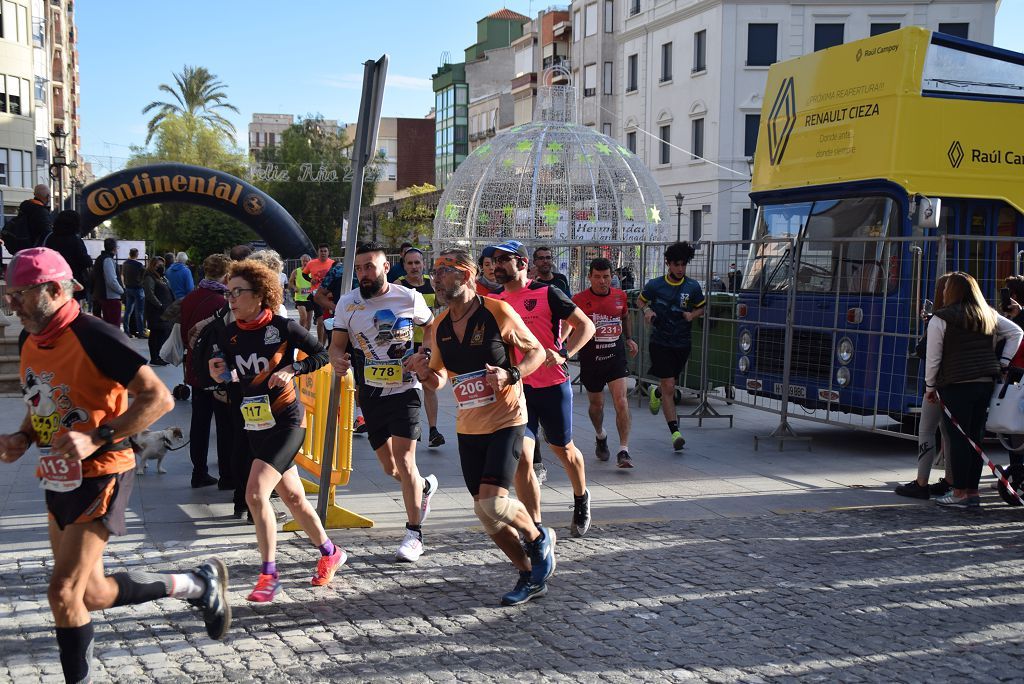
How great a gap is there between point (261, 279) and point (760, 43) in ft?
133

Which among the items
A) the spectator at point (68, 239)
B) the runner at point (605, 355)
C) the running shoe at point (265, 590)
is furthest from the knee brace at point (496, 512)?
the spectator at point (68, 239)

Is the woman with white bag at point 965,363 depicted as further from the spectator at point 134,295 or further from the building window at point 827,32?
the building window at point 827,32

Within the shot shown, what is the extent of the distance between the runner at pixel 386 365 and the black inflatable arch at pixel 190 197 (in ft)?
57.4

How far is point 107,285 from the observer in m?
17.3

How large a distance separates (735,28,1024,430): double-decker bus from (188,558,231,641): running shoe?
6985 millimetres

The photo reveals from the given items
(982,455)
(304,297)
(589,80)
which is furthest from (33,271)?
(589,80)

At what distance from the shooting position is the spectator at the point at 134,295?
21234 mm

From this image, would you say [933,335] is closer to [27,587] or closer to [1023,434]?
[1023,434]

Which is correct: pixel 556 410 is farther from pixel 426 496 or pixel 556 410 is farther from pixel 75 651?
pixel 75 651

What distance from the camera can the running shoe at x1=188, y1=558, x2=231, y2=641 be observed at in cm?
461

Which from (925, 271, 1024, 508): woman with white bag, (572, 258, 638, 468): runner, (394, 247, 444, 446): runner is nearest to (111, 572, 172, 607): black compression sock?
(394, 247, 444, 446): runner

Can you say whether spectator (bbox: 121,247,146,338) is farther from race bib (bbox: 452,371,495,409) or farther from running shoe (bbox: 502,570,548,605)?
running shoe (bbox: 502,570,548,605)

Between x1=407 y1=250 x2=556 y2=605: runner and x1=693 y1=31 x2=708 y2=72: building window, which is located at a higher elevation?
x1=693 y1=31 x2=708 y2=72: building window

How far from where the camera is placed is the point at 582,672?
4598mm
